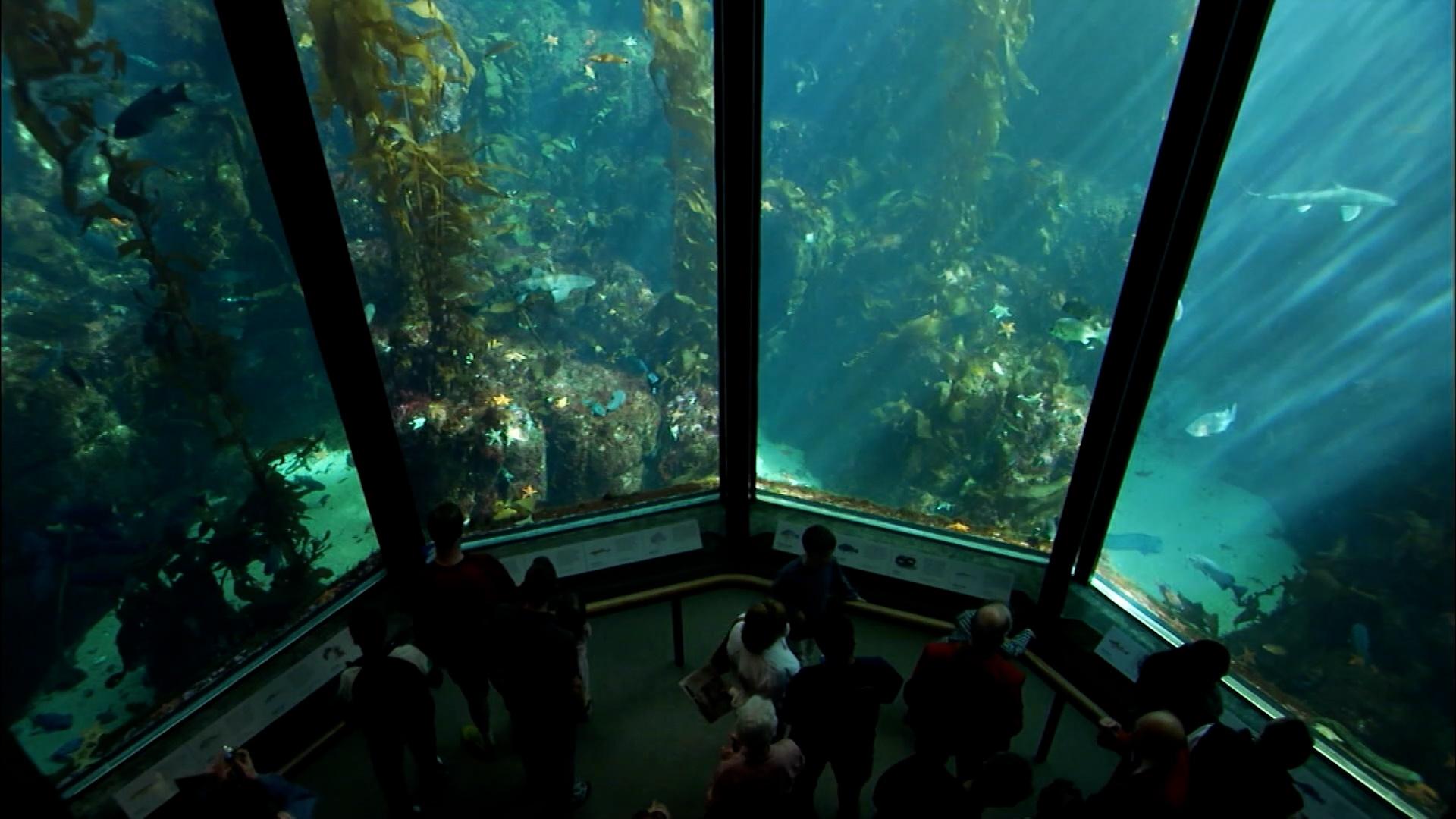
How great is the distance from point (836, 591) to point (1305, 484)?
241 inches

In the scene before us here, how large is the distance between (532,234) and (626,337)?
5.44 feet

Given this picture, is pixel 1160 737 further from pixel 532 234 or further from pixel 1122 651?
pixel 532 234

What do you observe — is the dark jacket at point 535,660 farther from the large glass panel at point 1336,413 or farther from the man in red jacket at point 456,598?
the large glass panel at point 1336,413

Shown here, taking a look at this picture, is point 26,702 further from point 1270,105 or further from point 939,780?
point 1270,105

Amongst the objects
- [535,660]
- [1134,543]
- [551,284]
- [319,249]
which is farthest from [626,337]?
[535,660]

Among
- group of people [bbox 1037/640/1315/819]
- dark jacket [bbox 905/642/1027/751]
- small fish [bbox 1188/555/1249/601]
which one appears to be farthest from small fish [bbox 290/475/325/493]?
small fish [bbox 1188/555/1249/601]

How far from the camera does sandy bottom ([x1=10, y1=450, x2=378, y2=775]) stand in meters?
2.62

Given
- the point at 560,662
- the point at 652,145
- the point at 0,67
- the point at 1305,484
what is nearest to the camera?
the point at 0,67

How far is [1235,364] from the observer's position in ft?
26.4

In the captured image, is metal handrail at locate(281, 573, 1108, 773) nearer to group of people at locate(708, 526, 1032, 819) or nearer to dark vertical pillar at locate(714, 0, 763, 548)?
dark vertical pillar at locate(714, 0, 763, 548)

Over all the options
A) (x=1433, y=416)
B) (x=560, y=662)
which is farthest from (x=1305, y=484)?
(x=560, y=662)

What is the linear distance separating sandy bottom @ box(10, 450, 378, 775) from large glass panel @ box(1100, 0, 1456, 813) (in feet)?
14.8

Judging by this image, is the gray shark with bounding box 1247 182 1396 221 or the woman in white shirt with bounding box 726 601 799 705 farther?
the gray shark with bounding box 1247 182 1396 221

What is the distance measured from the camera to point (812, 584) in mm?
2803
